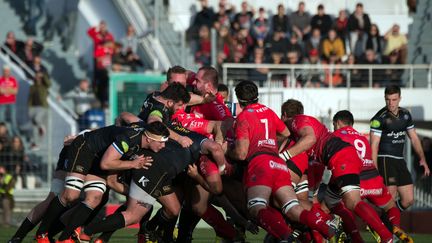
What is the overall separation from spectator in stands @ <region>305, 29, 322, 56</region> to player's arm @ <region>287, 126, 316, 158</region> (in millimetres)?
12324

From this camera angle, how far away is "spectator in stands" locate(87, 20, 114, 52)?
26.5 meters

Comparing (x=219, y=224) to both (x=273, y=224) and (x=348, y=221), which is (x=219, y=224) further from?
(x=348, y=221)

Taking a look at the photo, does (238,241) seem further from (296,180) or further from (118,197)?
(118,197)

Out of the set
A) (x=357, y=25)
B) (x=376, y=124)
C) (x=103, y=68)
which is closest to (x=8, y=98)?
(x=103, y=68)

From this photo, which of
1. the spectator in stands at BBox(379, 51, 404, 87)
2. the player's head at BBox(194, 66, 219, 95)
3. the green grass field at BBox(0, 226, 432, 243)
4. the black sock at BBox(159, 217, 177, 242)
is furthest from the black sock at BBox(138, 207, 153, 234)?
the spectator in stands at BBox(379, 51, 404, 87)

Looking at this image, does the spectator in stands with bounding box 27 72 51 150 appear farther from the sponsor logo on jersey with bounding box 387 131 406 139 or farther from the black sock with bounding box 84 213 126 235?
the black sock with bounding box 84 213 126 235

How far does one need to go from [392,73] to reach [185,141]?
13.4 meters

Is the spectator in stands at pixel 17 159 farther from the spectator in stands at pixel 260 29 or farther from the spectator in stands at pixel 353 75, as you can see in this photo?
the spectator in stands at pixel 353 75

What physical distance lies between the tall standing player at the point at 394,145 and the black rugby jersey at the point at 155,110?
4.01m

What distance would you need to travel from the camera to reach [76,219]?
14492 millimetres

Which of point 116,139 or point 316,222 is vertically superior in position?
point 116,139

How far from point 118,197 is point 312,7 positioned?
902 cm

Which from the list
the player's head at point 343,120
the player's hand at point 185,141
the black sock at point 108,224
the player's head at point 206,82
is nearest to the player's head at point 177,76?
the player's head at point 206,82

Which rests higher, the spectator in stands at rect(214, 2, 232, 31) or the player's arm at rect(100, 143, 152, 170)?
the spectator in stands at rect(214, 2, 232, 31)
